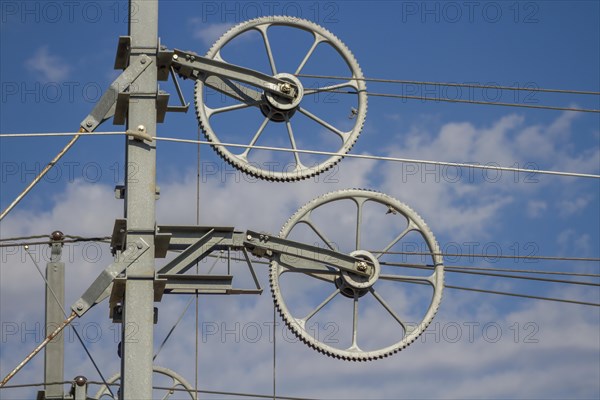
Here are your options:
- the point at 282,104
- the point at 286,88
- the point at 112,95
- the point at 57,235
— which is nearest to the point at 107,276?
the point at 112,95

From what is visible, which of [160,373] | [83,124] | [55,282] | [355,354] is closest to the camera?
[83,124]

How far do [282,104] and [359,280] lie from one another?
2514 mm

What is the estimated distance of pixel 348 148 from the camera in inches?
677

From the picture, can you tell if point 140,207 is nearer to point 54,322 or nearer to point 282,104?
point 282,104

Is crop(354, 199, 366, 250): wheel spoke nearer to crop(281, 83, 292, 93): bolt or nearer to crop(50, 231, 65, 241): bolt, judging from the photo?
crop(281, 83, 292, 93): bolt

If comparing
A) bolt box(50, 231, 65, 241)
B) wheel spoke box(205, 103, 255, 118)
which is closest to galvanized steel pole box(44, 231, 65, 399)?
bolt box(50, 231, 65, 241)

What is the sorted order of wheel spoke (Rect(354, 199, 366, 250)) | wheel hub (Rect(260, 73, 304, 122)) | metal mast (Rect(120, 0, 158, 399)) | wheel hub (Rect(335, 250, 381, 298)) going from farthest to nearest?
wheel spoke (Rect(354, 199, 366, 250)), wheel hub (Rect(335, 250, 381, 298)), wheel hub (Rect(260, 73, 304, 122)), metal mast (Rect(120, 0, 158, 399))

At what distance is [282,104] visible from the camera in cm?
1659

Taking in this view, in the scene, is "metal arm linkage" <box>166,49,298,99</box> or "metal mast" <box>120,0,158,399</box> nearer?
"metal mast" <box>120,0,158,399</box>

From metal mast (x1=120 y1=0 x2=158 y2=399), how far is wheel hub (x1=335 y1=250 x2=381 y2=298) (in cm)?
395

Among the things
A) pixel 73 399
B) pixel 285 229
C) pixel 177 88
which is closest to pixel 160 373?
pixel 73 399

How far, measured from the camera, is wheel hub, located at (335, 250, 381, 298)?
56.0 feet

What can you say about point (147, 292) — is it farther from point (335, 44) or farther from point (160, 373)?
point (160, 373)

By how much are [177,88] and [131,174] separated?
1704mm
